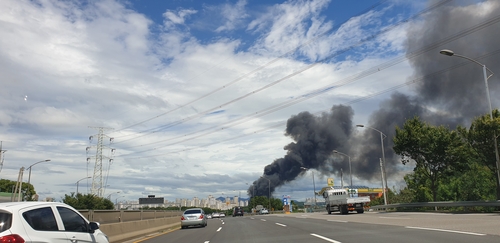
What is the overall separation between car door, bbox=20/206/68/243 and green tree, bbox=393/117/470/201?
40.1 meters

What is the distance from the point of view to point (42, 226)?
280 inches

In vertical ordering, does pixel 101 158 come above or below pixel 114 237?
above

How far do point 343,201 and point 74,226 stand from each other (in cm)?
3653

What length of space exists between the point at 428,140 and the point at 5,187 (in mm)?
98282

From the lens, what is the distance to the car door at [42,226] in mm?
6762

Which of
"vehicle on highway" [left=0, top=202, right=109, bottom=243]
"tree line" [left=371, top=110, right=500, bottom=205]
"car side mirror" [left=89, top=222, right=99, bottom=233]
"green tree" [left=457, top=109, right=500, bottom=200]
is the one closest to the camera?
"vehicle on highway" [left=0, top=202, right=109, bottom=243]

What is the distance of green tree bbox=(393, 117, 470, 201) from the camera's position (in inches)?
1601

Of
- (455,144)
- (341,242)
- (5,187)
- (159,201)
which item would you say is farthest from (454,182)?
(5,187)

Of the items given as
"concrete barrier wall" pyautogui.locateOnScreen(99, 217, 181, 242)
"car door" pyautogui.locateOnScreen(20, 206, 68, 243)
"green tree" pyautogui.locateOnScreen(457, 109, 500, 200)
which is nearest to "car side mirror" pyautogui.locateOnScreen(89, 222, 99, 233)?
"car door" pyautogui.locateOnScreen(20, 206, 68, 243)

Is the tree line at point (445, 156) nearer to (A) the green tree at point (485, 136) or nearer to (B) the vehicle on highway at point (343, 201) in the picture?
(A) the green tree at point (485, 136)

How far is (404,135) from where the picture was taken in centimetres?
4353

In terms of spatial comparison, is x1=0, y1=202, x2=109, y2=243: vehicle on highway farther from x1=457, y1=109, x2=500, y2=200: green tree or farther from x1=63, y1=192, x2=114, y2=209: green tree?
x1=63, y1=192, x2=114, y2=209: green tree

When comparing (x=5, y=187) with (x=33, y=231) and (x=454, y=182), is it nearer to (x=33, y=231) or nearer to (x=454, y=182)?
(x=454, y=182)

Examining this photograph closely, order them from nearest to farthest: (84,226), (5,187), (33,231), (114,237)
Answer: (33,231) < (84,226) < (114,237) < (5,187)
